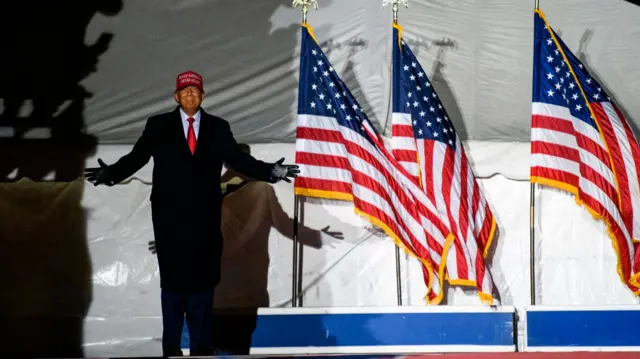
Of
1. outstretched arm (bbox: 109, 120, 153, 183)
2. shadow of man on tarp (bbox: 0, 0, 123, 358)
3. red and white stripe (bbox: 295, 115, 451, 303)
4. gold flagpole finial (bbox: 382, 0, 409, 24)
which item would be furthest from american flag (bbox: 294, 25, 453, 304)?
shadow of man on tarp (bbox: 0, 0, 123, 358)

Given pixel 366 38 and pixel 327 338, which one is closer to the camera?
pixel 327 338

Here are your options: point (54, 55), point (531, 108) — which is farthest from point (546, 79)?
point (54, 55)

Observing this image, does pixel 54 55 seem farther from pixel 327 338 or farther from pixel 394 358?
pixel 394 358

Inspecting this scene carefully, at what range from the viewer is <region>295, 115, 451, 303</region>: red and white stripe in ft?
18.6

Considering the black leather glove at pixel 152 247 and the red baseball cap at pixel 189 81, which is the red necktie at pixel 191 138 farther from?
the black leather glove at pixel 152 247

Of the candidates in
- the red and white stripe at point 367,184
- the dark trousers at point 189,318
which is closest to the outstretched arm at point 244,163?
the dark trousers at point 189,318

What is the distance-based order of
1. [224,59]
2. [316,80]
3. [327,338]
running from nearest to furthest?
[327,338]
[316,80]
[224,59]

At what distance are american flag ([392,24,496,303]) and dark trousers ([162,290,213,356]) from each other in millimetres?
1909

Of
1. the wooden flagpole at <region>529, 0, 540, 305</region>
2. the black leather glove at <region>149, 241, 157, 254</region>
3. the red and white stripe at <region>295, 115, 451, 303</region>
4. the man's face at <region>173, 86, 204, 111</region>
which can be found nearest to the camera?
the man's face at <region>173, 86, 204, 111</region>

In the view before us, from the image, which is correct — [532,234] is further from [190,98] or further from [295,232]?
[190,98]

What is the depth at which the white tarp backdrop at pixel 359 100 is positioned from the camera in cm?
610

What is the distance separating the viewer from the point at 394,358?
15.8 feet

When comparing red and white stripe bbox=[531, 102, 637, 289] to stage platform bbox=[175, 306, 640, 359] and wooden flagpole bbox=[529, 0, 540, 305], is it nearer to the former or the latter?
wooden flagpole bbox=[529, 0, 540, 305]

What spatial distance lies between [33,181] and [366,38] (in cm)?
273
